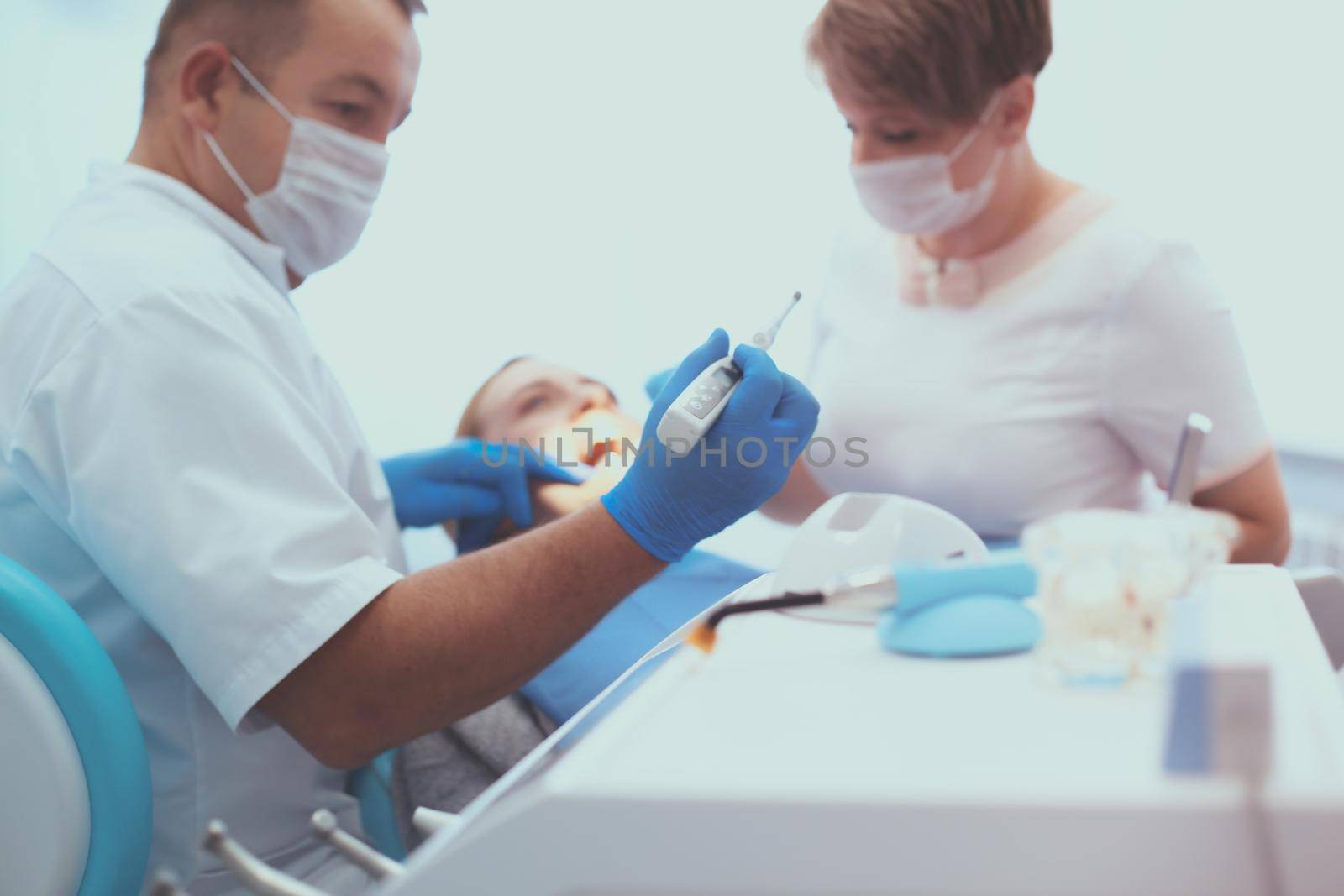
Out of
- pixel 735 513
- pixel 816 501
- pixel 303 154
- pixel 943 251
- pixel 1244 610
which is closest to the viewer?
pixel 1244 610

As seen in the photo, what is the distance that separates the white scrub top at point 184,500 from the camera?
0.93m

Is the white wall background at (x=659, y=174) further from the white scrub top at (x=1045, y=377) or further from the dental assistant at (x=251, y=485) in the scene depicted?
the dental assistant at (x=251, y=485)

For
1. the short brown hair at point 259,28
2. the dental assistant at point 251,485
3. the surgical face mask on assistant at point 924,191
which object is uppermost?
the short brown hair at point 259,28

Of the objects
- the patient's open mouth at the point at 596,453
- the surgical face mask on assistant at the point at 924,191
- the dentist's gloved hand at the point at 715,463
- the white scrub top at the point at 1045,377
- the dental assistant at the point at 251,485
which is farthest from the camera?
the patient's open mouth at the point at 596,453

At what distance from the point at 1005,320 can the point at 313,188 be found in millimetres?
971

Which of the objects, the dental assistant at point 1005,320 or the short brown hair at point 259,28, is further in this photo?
the dental assistant at point 1005,320

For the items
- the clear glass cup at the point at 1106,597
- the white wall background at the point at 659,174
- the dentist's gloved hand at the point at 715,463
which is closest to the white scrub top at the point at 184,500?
the dentist's gloved hand at the point at 715,463

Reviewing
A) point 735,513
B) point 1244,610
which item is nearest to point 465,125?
point 735,513

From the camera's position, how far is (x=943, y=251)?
175 cm

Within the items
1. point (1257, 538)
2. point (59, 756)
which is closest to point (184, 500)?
point (59, 756)

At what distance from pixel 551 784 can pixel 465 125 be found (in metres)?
2.34

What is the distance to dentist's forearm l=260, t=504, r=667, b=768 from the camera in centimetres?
96

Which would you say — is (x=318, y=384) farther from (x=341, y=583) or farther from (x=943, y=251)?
(x=943, y=251)

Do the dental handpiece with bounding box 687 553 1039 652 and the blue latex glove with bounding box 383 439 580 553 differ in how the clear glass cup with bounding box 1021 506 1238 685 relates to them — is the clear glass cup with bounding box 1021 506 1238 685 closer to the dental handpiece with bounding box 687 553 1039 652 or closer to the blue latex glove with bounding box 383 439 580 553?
the dental handpiece with bounding box 687 553 1039 652
